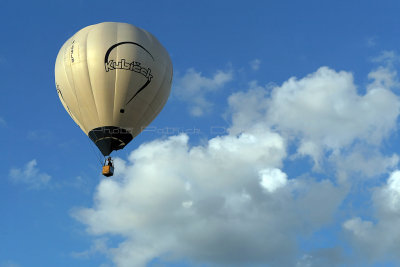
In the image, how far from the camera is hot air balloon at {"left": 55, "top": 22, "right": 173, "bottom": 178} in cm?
4091

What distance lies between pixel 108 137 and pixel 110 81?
13.9ft

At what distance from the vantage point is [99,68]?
40750 millimetres

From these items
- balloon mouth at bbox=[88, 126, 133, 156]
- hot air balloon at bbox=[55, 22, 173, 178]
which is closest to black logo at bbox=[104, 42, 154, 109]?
hot air balloon at bbox=[55, 22, 173, 178]

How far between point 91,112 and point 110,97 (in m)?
1.94

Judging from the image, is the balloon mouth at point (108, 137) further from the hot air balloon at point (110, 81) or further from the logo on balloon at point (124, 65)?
the logo on balloon at point (124, 65)

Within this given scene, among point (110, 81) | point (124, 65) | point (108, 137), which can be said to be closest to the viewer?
point (110, 81)

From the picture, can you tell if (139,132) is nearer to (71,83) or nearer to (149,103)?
(149,103)

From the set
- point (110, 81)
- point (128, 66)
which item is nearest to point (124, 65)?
point (128, 66)

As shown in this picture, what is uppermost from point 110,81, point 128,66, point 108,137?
point 128,66

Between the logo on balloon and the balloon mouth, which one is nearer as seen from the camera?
the logo on balloon

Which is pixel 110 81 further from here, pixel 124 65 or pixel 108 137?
pixel 108 137

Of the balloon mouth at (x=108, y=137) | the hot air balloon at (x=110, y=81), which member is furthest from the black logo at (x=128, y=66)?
the balloon mouth at (x=108, y=137)

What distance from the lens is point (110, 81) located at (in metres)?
40.8

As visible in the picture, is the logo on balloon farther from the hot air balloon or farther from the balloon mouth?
the balloon mouth
